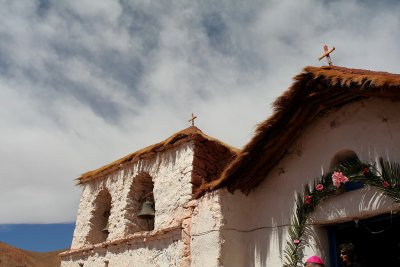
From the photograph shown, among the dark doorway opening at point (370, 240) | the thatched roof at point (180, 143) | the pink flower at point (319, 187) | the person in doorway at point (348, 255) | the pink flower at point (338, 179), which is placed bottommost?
the person in doorway at point (348, 255)

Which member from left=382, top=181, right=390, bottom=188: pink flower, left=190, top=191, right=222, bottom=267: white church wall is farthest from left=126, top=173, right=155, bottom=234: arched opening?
left=382, top=181, right=390, bottom=188: pink flower

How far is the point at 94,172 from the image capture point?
9188 millimetres

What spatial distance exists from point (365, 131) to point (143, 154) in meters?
4.57

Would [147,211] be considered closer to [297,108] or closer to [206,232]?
[206,232]

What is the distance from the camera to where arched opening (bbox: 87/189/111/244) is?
8.88 m

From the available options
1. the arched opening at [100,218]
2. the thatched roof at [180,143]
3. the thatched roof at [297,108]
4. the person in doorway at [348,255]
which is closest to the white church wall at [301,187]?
the thatched roof at [297,108]

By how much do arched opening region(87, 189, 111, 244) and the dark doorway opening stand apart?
5480 mm

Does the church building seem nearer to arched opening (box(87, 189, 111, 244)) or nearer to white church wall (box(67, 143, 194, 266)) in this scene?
white church wall (box(67, 143, 194, 266))

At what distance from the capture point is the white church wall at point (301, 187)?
4582 millimetres

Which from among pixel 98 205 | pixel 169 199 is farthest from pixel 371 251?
pixel 98 205

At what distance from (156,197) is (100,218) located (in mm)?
2532

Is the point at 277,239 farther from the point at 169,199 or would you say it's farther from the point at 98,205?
the point at 98,205

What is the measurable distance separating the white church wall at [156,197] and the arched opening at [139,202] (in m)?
0.09

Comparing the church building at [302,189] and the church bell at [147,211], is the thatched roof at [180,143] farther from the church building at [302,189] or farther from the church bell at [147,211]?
the church bell at [147,211]
